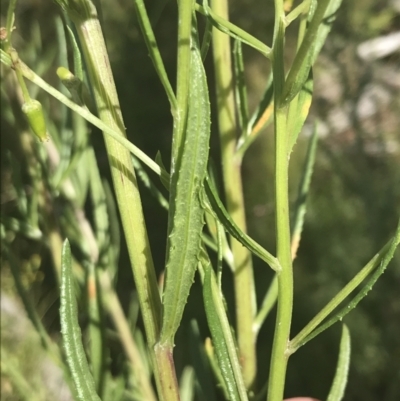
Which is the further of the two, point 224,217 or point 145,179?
point 145,179

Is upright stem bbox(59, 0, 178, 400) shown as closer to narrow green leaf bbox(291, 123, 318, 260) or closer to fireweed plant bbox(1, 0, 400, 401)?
fireweed plant bbox(1, 0, 400, 401)

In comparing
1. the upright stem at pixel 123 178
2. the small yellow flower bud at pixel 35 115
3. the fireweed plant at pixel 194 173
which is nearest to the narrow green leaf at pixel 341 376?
the fireweed plant at pixel 194 173

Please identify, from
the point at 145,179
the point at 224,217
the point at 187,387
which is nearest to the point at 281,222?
the point at 224,217

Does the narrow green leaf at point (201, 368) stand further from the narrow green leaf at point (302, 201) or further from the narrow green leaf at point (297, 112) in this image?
the narrow green leaf at point (297, 112)

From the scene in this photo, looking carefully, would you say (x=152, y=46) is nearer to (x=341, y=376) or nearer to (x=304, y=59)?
(x=304, y=59)

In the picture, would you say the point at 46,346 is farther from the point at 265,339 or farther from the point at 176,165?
the point at 265,339

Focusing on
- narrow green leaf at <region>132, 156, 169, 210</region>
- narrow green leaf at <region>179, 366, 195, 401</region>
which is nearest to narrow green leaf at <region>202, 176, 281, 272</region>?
narrow green leaf at <region>132, 156, 169, 210</region>
